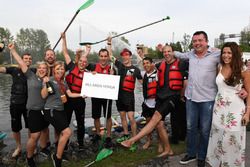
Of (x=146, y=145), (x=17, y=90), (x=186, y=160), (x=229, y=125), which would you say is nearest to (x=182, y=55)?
(x=229, y=125)

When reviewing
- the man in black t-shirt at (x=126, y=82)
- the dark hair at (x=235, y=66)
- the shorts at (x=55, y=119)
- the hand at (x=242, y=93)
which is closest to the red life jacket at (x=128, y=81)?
the man in black t-shirt at (x=126, y=82)

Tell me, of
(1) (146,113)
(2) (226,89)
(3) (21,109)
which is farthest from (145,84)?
(3) (21,109)

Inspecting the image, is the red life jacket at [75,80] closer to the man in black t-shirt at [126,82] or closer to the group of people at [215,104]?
the man in black t-shirt at [126,82]

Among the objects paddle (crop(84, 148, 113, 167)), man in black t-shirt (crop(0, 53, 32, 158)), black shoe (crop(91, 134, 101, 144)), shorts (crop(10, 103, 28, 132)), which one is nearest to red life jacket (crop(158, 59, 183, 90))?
paddle (crop(84, 148, 113, 167))

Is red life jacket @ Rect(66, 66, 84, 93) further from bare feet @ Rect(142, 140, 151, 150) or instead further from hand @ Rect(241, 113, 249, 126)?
hand @ Rect(241, 113, 249, 126)

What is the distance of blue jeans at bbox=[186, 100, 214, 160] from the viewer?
3.85 m

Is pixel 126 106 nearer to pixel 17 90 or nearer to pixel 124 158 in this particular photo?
pixel 124 158

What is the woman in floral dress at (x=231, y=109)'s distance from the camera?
342cm

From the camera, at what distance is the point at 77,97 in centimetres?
468

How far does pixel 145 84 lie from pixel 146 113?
1.96ft

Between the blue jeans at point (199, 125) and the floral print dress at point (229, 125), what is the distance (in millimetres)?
166

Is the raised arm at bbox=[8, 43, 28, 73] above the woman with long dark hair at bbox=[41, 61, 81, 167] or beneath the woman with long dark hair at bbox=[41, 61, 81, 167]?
above

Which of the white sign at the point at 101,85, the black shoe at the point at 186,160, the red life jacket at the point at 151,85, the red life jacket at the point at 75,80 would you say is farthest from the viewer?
the red life jacket at the point at 151,85

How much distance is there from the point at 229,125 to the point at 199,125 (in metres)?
0.79
